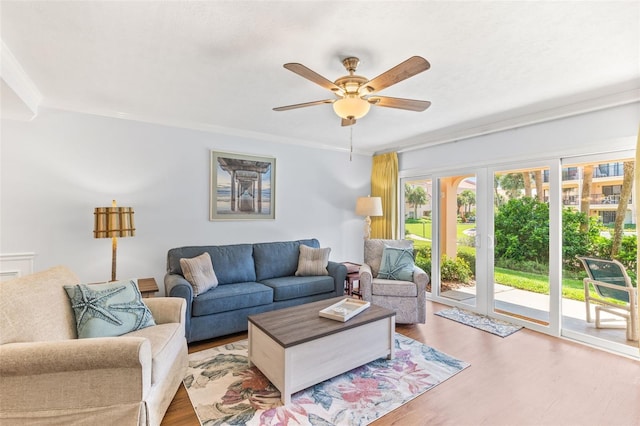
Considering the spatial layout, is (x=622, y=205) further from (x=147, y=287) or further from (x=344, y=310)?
(x=147, y=287)

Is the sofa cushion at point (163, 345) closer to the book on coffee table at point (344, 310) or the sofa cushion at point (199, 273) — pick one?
the sofa cushion at point (199, 273)

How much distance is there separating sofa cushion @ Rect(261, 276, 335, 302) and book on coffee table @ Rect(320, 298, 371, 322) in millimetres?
834

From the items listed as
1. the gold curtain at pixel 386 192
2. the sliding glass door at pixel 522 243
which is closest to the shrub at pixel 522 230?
the sliding glass door at pixel 522 243

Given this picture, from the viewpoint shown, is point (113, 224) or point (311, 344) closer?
point (311, 344)

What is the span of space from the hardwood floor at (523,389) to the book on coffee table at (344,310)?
717 mm

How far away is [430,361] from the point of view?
2641 millimetres

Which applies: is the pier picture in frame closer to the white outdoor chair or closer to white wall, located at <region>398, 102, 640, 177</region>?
white wall, located at <region>398, 102, 640, 177</region>

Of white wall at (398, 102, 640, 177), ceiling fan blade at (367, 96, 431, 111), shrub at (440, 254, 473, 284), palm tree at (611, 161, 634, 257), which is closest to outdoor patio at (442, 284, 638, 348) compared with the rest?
shrub at (440, 254, 473, 284)

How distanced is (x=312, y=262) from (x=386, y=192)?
78.2 inches

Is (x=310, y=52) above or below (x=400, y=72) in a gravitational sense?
above

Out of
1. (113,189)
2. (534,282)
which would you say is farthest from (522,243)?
(113,189)

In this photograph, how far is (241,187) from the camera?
13.7 ft

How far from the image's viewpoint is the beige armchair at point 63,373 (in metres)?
1.43

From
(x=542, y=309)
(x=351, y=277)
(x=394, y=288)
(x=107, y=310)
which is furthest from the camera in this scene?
(x=351, y=277)
